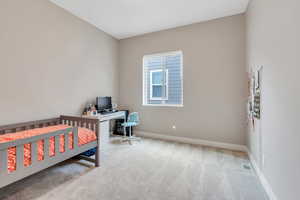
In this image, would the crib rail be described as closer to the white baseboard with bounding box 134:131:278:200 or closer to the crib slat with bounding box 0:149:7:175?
the crib slat with bounding box 0:149:7:175

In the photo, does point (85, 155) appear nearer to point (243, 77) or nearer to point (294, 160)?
point (294, 160)

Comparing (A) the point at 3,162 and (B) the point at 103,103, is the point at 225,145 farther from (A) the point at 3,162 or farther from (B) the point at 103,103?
(A) the point at 3,162

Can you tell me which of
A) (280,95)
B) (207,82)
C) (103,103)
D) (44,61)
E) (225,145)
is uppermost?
(44,61)

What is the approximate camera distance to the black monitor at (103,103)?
359 cm

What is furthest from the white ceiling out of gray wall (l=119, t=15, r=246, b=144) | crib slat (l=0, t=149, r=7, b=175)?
crib slat (l=0, t=149, r=7, b=175)

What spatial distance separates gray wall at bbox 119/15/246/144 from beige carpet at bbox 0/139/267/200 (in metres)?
0.71

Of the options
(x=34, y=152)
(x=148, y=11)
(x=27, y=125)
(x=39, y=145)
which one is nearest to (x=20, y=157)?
(x=34, y=152)

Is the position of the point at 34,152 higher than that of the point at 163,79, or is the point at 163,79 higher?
the point at 163,79

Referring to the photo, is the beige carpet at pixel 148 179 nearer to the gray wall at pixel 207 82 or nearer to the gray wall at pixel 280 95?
the gray wall at pixel 280 95

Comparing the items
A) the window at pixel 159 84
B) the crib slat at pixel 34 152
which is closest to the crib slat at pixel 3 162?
the crib slat at pixel 34 152

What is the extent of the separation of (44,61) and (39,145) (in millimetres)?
1612

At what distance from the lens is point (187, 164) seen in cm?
250

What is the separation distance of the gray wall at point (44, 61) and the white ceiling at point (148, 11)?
1.13 feet

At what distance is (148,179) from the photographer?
6.73 ft
